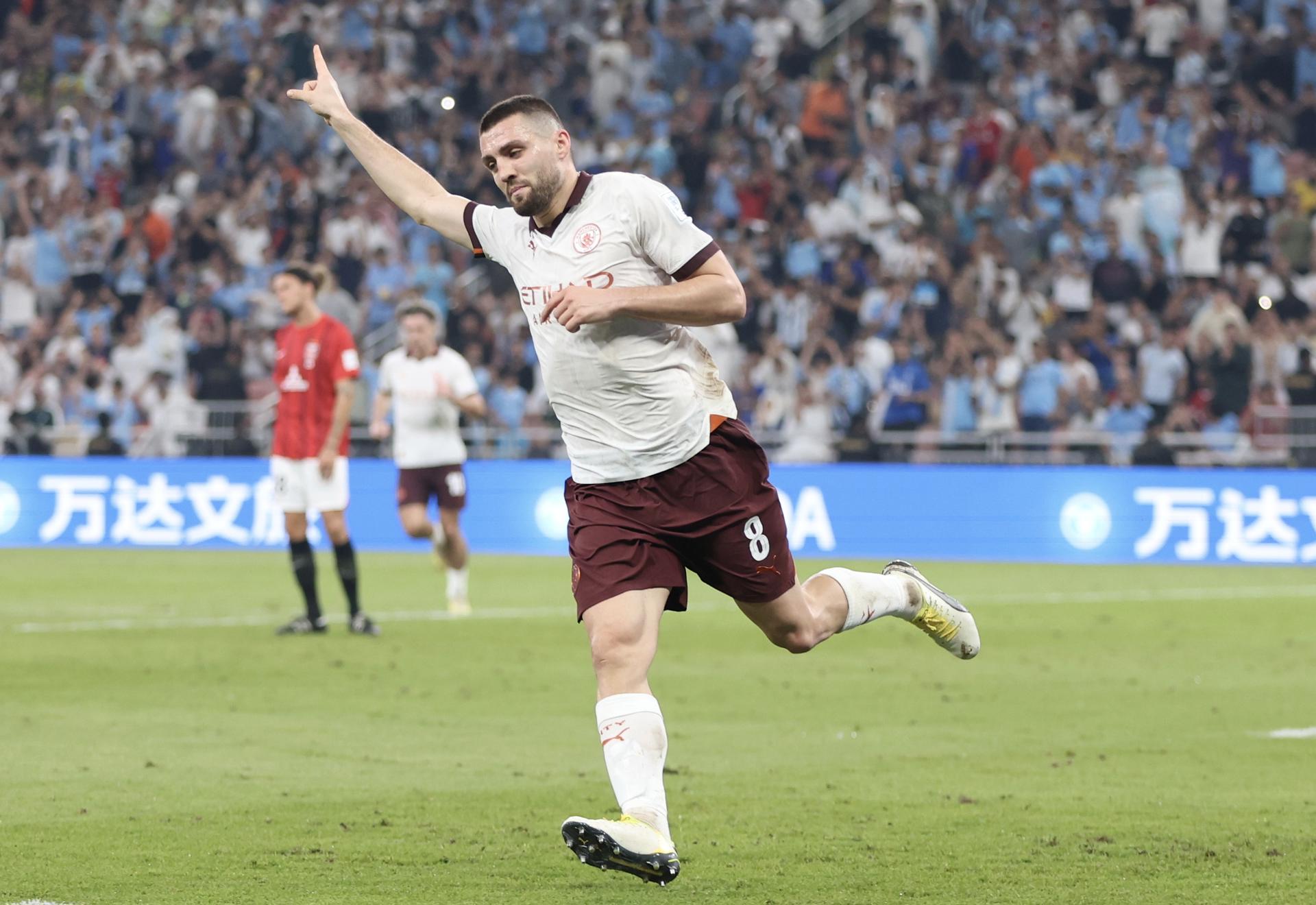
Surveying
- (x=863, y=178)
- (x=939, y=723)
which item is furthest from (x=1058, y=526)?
(x=939, y=723)

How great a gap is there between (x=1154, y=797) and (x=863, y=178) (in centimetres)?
1926

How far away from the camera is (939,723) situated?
31.3 feet

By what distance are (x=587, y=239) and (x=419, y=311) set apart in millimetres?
9878

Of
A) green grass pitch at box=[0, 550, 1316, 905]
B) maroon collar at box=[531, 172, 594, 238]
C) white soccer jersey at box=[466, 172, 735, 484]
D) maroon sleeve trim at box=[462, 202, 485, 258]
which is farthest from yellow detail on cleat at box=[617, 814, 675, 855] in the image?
maroon sleeve trim at box=[462, 202, 485, 258]

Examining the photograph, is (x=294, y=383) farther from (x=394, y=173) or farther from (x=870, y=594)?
(x=870, y=594)

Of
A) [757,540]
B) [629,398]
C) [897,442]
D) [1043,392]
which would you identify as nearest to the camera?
[629,398]

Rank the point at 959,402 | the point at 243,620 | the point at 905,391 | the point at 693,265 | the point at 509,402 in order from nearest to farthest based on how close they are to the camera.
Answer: the point at 693,265 → the point at 243,620 → the point at 959,402 → the point at 905,391 → the point at 509,402

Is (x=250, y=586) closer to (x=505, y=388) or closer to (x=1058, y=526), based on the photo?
(x=505, y=388)

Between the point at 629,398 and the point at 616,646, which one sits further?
the point at 629,398

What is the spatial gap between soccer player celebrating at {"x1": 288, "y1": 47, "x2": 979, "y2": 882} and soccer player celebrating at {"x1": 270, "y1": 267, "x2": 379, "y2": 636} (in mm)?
7617

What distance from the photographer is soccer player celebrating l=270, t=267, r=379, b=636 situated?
544 inches

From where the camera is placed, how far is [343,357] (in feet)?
45.5

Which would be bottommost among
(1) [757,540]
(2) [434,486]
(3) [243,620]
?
(3) [243,620]

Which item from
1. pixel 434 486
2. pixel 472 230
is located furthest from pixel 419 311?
pixel 472 230
